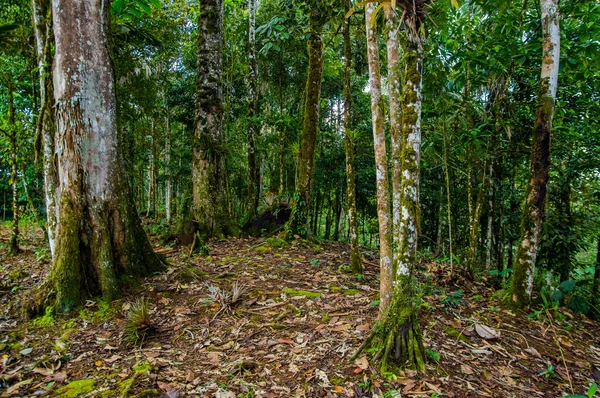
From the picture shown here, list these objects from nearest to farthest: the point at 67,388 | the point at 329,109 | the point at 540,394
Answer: the point at 67,388
the point at 540,394
the point at 329,109

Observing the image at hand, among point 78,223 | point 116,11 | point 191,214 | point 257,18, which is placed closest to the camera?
point 78,223

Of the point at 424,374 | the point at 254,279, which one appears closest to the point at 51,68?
the point at 254,279

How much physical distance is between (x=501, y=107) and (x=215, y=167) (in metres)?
6.19

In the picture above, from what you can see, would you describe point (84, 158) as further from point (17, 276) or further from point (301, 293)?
point (301, 293)

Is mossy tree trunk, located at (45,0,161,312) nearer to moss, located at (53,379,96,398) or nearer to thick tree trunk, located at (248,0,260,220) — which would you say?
moss, located at (53,379,96,398)

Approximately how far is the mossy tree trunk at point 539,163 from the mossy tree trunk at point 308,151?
4.46m

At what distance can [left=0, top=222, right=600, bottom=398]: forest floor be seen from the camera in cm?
295

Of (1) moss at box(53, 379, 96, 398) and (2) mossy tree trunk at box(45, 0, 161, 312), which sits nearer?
(1) moss at box(53, 379, 96, 398)

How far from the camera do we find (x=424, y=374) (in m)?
3.02

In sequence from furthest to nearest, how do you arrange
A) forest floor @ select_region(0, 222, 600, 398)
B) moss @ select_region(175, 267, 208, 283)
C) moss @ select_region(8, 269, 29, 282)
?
1. moss @ select_region(8, 269, 29, 282)
2. moss @ select_region(175, 267, 208, 283)
3. forest floor @ select_region(0, 222, 600, 398)

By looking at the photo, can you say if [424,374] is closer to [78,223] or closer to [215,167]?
[78,223]

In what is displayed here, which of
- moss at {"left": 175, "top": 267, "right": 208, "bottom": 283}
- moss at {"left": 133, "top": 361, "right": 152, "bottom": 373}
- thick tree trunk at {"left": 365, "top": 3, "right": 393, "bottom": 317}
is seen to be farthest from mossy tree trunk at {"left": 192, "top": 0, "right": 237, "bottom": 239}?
thick tree trunk at {"left": 365, "top": 3, "right": 393, "bottom": 317}

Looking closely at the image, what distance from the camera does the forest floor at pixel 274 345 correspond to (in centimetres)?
295

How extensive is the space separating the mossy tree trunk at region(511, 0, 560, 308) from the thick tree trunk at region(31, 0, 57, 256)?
6625 mm
